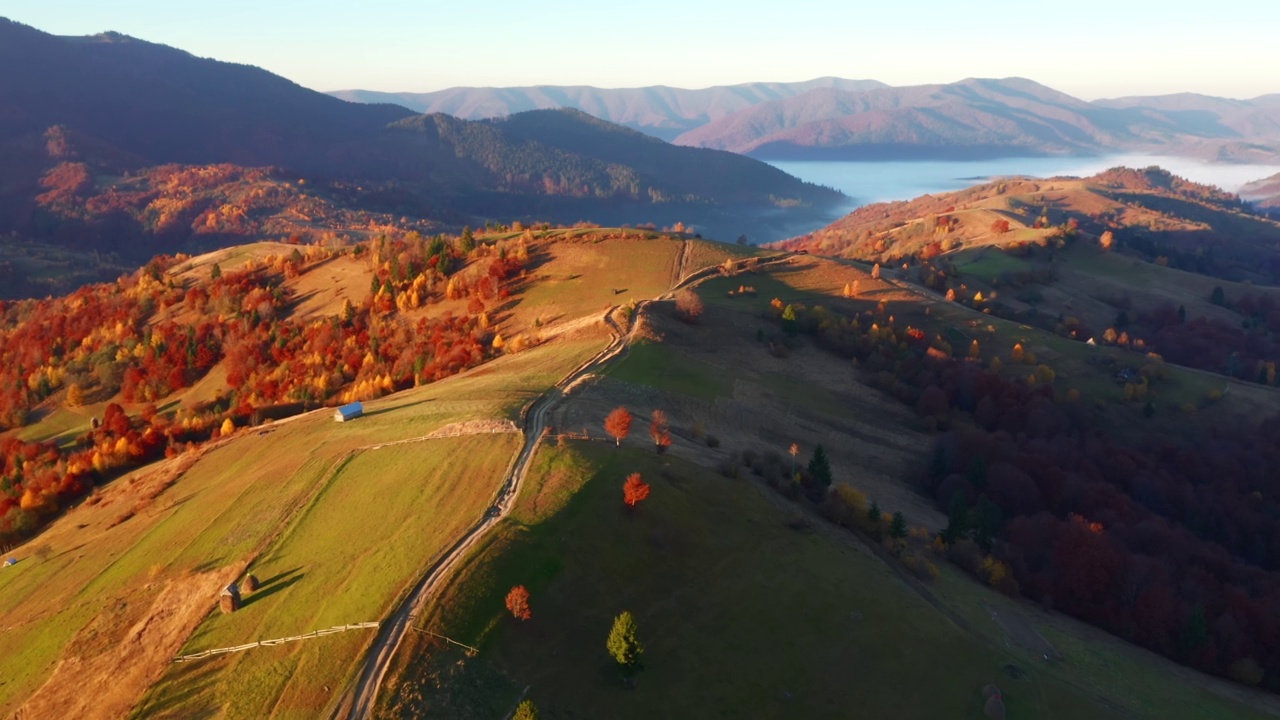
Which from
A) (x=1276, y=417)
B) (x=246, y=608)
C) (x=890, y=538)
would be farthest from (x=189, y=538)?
(x=1276, y=417)

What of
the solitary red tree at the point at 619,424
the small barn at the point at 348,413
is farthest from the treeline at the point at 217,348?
the solitary red tree at the point at 619,424

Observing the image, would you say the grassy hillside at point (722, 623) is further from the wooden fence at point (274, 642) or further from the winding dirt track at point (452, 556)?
the wooden fence at point (274, 642)

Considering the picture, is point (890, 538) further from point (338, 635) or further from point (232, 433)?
point (232, 433)

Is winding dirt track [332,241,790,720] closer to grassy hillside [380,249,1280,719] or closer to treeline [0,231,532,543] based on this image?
grassy hillside [380,249,1280,719]

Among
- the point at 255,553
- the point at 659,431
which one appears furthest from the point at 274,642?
the point at 659,431

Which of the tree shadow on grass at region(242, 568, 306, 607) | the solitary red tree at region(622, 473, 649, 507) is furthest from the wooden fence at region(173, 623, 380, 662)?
the solitary red tree at region(622, 473, 649, 507)

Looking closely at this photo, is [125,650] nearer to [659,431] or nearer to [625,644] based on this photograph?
[625,644]
